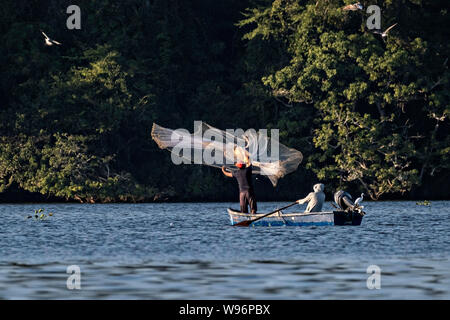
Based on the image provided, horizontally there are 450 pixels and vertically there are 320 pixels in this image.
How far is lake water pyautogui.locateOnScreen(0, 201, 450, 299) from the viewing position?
20656 millimetres

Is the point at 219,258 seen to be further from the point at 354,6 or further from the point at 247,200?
the point at 354,6

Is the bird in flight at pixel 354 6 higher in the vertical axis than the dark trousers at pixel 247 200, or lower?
higher

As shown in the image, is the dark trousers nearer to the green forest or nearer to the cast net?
the cast net

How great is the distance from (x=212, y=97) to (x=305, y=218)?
3132cm

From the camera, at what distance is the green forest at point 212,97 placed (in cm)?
6381

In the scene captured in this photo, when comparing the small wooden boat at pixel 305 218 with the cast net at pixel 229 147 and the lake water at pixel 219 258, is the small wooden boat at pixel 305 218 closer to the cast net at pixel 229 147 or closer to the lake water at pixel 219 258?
the lake water at pixel 219 258

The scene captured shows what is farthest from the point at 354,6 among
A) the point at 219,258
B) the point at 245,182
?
the point at 219,258

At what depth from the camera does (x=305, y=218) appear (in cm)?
3891

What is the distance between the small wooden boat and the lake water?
14.3 inches

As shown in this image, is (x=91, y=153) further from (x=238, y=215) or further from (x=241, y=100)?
(x=238, y=215)

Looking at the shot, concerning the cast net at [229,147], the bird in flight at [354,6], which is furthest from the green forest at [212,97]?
the cast net at [229,147]

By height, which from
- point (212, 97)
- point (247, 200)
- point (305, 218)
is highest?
point (212, 97)

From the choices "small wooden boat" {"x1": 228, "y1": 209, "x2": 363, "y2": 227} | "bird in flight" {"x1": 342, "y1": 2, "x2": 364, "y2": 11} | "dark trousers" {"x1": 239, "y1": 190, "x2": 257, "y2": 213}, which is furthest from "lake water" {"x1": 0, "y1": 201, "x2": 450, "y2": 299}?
"bird in flight" {"x1": 342, "y1": 2, "x2": 364, "y2": 11}

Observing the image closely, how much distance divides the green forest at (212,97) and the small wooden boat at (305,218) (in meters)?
24.6
